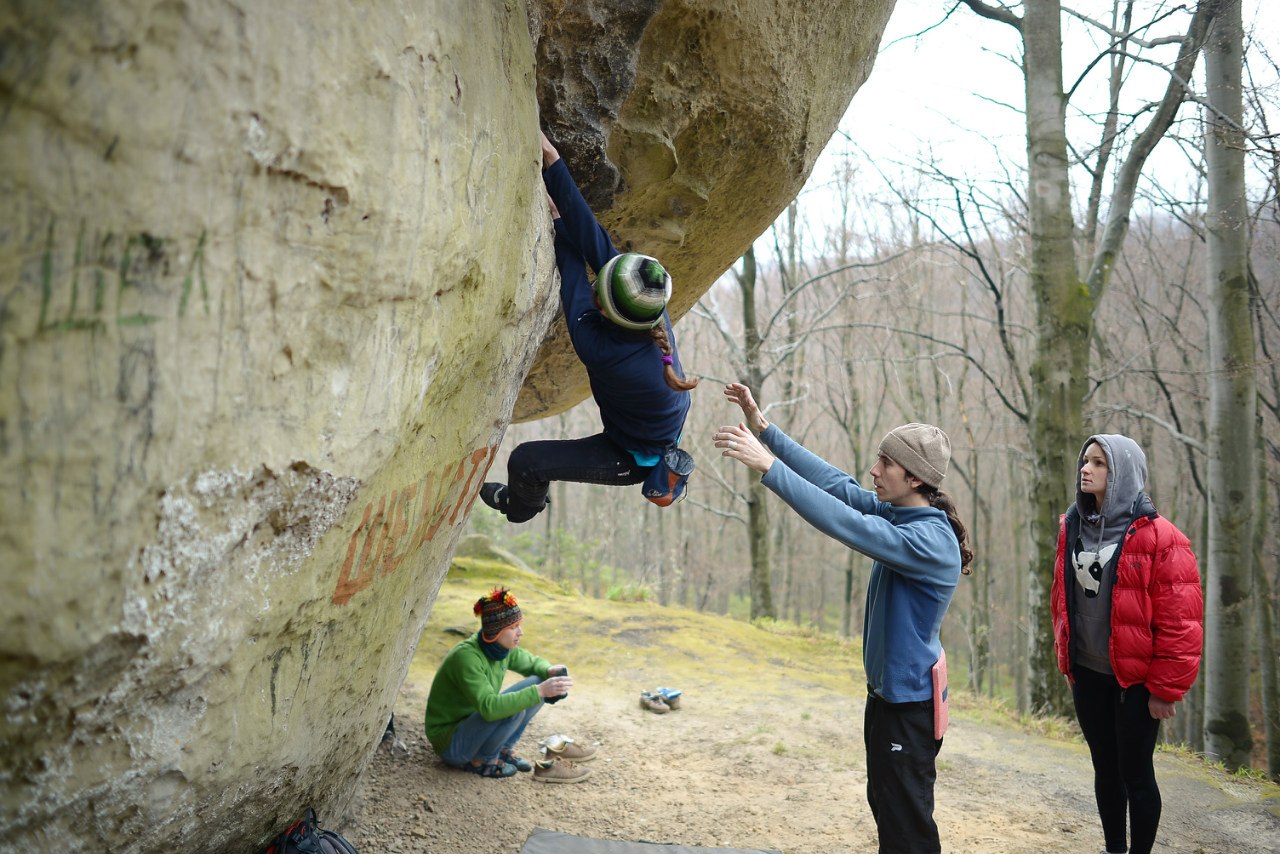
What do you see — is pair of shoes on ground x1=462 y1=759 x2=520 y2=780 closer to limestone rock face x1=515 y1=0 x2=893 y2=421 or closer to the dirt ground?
the dirt ground

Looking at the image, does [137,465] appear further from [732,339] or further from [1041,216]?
[732,339]

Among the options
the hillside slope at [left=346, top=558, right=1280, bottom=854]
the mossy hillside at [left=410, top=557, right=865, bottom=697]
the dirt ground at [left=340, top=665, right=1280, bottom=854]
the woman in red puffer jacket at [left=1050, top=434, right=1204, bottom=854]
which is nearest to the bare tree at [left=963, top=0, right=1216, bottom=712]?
the hillside slope at [left=346, top=558, right=1280, bottom=854]

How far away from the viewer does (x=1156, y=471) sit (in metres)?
22.2

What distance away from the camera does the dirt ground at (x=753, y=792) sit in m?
4.57

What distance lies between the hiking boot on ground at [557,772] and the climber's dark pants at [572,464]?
200cm

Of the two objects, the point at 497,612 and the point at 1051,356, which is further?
the point at 1051,356

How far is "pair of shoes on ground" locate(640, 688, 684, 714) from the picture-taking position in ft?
22.7

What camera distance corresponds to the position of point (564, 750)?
5.47 meters

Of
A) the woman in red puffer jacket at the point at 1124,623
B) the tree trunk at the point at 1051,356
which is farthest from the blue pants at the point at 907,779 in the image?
the tree trunk at the point at 1051,356

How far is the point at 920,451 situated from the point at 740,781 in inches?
126

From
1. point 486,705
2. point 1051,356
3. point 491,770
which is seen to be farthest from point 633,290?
point 1051,356

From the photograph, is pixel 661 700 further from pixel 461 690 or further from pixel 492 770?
pixel 461 690

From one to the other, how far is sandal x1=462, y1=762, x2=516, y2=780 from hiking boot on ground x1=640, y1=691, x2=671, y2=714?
1.99 meters

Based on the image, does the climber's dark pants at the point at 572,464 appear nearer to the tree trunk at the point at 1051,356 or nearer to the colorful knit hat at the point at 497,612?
the colorful knit hat at the point at 497,612
